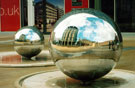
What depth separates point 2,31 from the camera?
2786cm

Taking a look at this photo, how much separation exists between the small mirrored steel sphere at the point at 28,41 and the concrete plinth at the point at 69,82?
2.89m

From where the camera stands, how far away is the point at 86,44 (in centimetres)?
561

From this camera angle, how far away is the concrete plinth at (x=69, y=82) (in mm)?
5871

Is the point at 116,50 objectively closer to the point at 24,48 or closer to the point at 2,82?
the point at 2,82

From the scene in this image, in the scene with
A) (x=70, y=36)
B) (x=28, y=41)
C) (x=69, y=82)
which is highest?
(x=70, y=36)

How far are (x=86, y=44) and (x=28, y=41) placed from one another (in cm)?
454

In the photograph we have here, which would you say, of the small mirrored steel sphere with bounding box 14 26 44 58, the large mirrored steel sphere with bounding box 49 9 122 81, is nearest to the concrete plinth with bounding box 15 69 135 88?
the large mirrored steel sphere with bounding box 49 9 122 81

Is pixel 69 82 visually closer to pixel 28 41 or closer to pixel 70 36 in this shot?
pixel 70 36

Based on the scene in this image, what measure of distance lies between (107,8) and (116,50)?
756 inches

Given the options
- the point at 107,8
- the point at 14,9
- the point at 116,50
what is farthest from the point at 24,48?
the point at 14,9

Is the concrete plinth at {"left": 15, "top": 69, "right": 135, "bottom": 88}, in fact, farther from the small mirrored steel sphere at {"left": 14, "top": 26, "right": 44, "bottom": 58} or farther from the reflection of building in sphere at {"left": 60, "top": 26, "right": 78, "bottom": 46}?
the small mirrored steel sphere at {"left": 14, "top": 26, "right": 44, "bottom": 58}

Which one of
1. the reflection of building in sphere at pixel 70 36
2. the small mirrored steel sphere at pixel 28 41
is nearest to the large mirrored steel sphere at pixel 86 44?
→ the reflection of building in sphere at pixel 70 36

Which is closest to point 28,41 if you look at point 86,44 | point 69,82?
point 69,82

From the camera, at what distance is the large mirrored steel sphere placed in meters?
5.63
